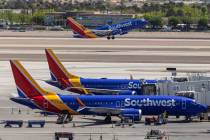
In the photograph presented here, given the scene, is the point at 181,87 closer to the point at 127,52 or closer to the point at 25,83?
the point at 25,83

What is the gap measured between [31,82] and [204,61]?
6295cm

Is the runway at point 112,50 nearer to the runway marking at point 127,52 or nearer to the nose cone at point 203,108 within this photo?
the runway marking at point 127,52

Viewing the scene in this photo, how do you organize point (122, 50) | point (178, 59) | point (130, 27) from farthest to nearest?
point (130, 27) → point (122, 50) → point (178, 59)

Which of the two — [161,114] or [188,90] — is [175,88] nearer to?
[188,90]

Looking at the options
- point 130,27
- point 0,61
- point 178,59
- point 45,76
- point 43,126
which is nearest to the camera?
point 43,126

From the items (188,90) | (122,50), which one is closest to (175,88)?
(188,90)

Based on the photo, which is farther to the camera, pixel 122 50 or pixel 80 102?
pixel 122 50

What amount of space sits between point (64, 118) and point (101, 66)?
51.5 metres

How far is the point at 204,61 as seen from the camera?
407 ft

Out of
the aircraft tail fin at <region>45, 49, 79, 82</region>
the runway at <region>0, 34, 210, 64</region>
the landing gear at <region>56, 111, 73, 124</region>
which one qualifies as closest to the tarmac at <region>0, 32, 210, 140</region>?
the runway at <region>0, 34, 210, 64</region>

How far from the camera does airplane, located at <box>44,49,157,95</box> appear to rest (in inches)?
3012

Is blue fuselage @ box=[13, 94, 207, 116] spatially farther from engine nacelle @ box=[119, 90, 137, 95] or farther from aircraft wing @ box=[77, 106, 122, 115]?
engine nacelle @ box=[119, 90, 137, 95]

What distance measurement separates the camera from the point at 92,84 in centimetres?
7906

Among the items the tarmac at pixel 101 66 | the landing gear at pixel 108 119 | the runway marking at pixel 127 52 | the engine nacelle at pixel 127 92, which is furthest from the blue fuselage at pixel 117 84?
the runway marking at pixel 127 52
